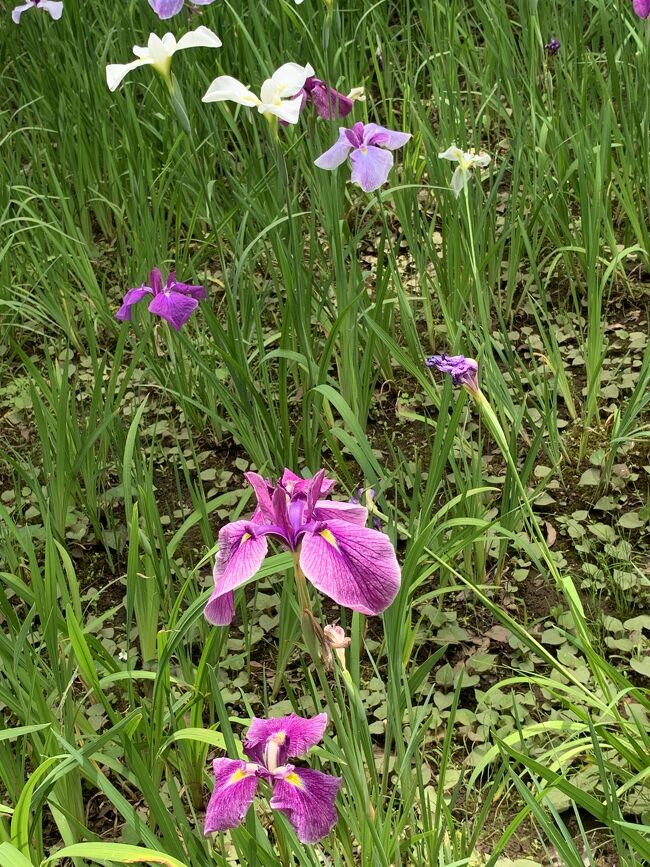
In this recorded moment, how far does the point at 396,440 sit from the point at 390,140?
79cm

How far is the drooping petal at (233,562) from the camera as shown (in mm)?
957

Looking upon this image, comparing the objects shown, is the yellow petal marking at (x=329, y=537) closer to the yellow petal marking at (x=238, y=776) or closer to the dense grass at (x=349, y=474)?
the dense grass at (x=349, y=474)

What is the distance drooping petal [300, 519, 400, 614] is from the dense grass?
5.7 inches

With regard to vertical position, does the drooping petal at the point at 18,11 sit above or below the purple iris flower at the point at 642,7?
above

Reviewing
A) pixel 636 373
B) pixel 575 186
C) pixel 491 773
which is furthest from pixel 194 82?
pixel 491 773

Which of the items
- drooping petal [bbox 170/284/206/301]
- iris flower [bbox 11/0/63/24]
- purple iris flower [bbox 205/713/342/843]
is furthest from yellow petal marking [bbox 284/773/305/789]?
iris flower [bbox 11/0/63/24]

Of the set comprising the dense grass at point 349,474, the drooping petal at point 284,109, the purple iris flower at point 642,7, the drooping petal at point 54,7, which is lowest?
the dense grass at point 349,474

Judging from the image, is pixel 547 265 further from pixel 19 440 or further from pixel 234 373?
pixel 19 440

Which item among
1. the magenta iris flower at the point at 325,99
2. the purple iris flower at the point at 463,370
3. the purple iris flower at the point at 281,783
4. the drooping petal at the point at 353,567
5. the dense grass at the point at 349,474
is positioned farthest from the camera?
the magenta iris flower at the point at 325,99

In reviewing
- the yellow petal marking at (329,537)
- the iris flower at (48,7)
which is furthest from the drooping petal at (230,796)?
the iris flower at (48,7)

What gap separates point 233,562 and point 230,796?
1.00 feet

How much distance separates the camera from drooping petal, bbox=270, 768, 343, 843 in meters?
1.01

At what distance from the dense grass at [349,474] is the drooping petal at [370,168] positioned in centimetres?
8

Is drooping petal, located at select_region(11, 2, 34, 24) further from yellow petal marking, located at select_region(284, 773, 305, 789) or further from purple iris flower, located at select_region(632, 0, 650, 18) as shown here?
yellow petal marking, located at select_region(284, 773, 305, 789)
